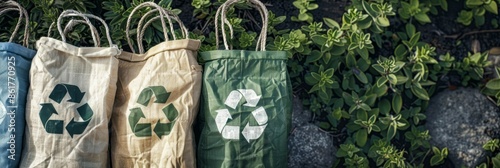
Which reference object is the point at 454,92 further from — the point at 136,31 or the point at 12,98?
the point at 12,98

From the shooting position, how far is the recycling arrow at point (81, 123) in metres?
2.82

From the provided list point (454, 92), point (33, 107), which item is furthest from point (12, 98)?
Result: point (454, 92)

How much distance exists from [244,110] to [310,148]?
2.10 feet

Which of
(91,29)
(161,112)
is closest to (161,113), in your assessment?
(161,112)

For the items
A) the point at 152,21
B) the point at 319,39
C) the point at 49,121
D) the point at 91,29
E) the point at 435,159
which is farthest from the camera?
the point at 435,159

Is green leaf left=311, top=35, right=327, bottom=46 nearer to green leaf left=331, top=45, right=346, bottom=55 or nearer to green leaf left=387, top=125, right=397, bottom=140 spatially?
green leaf left=331, top=45, right=346, bottom=55

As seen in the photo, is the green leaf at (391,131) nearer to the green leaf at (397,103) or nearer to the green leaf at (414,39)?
the green leaf at (397,103)

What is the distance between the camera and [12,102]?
9.27ft

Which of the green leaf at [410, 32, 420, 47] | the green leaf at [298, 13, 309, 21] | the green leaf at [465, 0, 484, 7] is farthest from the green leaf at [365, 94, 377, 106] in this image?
the green leaf at [465, 0, 484, 7]

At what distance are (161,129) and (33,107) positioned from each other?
508 millimetres

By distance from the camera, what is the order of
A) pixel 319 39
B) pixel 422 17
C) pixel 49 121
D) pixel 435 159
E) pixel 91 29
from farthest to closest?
pixel 422 17 < pixel 435 159 < pixel 319 39 < pixel 91 29 < pixel 49 121

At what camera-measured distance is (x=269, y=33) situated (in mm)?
3420

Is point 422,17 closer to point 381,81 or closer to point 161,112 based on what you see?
point 381,81

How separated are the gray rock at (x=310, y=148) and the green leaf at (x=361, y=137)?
122 mm
